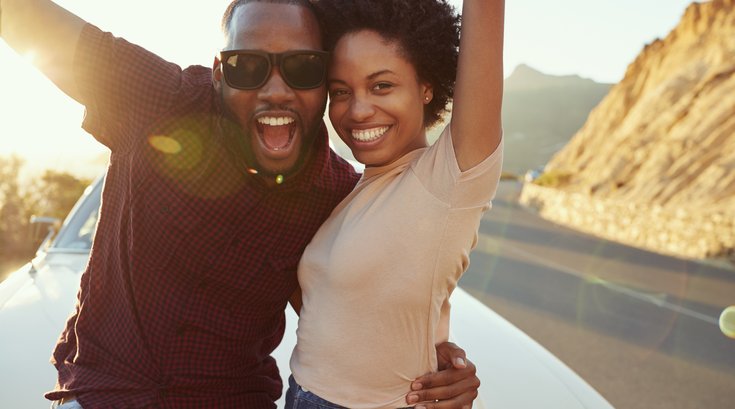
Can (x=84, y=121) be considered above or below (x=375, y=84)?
below

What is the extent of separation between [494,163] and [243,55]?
0.72 metres

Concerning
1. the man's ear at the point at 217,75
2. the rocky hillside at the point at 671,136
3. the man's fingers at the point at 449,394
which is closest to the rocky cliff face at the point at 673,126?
the rocky hillside at the point at 671,136

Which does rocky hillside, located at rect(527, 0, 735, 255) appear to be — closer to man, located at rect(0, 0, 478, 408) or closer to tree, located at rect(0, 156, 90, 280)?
tree, located at rect(0, 156, 90, 280)

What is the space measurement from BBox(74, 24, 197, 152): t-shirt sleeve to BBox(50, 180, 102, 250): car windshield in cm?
179

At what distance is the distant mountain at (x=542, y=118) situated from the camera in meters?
78.2

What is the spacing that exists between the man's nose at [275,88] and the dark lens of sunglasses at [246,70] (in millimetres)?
17

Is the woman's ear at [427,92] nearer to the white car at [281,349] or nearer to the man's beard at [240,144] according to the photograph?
the man's beard at [240,144]

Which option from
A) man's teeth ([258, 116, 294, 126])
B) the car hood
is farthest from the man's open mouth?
the car hood

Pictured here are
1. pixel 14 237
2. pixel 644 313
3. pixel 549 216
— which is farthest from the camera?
pixel 549 216

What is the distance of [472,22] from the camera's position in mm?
1417

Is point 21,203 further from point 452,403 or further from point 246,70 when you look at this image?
point 452,403

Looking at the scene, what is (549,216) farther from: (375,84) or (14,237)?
(375,84)

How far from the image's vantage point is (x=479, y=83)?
4.59ft

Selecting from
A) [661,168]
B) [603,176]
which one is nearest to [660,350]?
[661,168]
